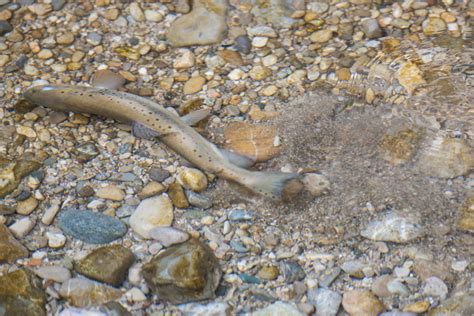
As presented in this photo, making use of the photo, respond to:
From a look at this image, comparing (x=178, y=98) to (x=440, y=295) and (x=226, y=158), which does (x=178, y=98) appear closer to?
(x=226, y=158)

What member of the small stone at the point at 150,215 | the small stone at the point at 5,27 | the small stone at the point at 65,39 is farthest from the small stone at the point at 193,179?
the small stone at the point at 5,27

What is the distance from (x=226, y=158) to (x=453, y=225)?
152 centimetres

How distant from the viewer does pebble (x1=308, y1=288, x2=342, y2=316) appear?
4.25 metres

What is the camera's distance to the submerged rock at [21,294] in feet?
13.7

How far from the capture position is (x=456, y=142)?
499cm

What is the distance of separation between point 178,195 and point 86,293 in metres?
0.91

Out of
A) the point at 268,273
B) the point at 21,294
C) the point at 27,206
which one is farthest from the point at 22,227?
the point at 268,273

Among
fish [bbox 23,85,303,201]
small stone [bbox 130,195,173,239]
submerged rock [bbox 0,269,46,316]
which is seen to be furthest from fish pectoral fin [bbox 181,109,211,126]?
submerged rock [bbox 0,269,46,316]

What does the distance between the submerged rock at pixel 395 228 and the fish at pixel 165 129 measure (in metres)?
0.54

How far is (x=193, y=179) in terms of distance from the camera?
492cm

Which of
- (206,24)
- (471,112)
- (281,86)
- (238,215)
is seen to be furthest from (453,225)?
(206,24)

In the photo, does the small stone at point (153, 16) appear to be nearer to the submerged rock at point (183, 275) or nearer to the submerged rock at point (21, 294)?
the submerged rock at point (183, 275)

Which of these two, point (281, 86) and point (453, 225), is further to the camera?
point (281, 86)

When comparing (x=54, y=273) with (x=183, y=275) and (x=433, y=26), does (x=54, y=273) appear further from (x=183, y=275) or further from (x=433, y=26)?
(x=433, y=26)
